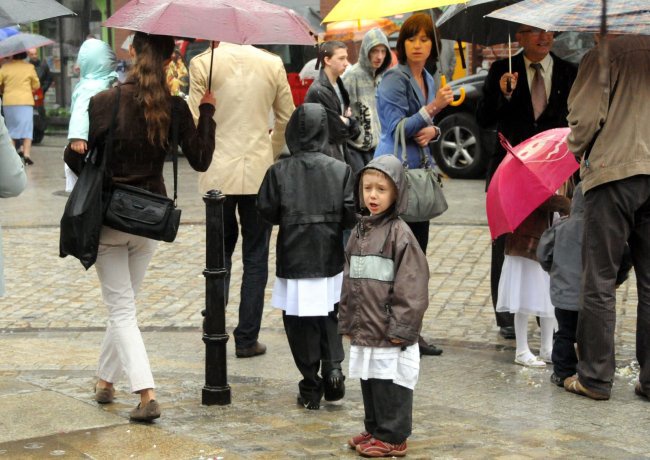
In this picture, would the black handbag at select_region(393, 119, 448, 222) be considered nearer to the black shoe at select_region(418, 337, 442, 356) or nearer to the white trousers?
the black shoe at select_region(418, 337, 442, 356)

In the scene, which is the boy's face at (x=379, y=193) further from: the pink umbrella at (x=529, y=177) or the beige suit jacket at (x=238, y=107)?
the beige suit jacket at (x=238, y=107)

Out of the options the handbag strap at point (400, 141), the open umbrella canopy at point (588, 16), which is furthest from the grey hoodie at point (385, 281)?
the handbag strap at point (400, 141)

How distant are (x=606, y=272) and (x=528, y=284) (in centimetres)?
87

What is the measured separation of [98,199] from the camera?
6000mm

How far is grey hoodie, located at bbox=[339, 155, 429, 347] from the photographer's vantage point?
5566 mm

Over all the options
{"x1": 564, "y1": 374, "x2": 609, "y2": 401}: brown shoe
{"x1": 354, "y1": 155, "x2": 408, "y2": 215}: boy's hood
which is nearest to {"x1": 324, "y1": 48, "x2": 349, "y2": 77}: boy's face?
{"x1": 564, "y1": 374, "x2": 609, "y2": 401}: brown shoe

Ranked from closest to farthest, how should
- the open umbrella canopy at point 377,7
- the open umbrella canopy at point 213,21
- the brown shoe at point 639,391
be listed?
the open umbrella canopy at point 213,21 → the brown shoe at point 639,391 → the open umbrella canopy at point 377,7

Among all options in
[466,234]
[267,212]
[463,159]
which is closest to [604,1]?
[267,212]

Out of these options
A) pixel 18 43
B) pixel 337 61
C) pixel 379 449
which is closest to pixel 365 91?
pixel 337 61

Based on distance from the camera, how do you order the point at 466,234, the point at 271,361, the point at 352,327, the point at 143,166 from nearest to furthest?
the point at 352,327, the point at 143,166, the point at 271,361, the point at 466,234

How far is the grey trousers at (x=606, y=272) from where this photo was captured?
664 centimetres

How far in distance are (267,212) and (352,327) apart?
1.07m

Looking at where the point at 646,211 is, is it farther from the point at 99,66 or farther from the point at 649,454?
the point at 99,66

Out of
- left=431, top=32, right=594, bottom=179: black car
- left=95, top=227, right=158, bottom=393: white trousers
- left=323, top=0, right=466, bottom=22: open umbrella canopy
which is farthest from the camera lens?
left=431, top=32, right=594, bottom=179: black car
